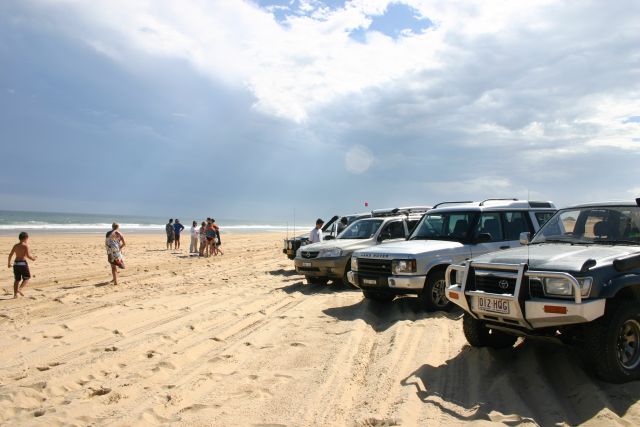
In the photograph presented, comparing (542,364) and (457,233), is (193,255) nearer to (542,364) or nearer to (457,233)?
(457,233)

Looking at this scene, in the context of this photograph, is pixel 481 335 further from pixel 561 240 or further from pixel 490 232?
pixel 490 232

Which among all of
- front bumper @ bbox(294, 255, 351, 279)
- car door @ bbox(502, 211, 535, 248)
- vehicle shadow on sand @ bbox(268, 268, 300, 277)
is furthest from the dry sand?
vehicle shadow on sand @ bbox(268, 268, 300, 277)

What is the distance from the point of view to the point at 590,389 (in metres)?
4.42

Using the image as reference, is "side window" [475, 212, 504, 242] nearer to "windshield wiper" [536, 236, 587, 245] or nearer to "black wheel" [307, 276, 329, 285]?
"windshield wiper" [536, 236, 587, 245]

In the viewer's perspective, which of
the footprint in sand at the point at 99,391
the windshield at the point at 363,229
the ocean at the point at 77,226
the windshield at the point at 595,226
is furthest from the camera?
the ocean at the point at 77,226

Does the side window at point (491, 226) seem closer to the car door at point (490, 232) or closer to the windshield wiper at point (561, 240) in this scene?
the car door at point (490, 232)

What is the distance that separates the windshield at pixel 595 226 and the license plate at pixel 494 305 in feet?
5.20

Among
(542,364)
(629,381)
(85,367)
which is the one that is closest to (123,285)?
(85,367)

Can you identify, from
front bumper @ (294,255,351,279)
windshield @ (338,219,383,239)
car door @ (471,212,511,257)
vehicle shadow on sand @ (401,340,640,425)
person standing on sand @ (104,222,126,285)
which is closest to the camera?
vehicle shadow on sand @ (401,340,640,425)

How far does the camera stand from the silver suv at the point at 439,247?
26.4 ft

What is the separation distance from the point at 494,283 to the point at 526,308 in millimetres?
490

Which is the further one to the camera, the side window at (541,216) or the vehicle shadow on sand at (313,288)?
the vehicle shadow on sand at (313,288)

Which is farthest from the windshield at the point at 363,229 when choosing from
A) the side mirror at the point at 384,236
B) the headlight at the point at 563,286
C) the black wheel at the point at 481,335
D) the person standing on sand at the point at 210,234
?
the person standing on sand at the point at 210,234

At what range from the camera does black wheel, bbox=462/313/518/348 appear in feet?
18.5
